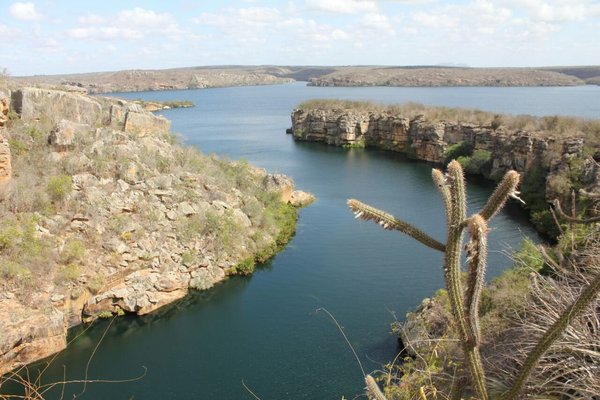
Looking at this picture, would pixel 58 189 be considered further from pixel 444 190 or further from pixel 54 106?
pixel 444 190

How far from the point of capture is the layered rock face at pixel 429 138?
33531 mm

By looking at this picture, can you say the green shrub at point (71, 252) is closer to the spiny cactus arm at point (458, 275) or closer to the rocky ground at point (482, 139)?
the spiny cactus arm at point (458, 275)

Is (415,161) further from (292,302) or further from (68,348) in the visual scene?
(68,348)

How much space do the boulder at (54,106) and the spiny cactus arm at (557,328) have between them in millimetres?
25573

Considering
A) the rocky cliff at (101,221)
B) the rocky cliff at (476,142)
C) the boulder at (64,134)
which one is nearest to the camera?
the rocky cliff at (101,221)

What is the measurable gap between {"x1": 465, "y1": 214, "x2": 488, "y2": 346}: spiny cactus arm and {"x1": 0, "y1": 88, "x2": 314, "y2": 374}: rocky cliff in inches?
592

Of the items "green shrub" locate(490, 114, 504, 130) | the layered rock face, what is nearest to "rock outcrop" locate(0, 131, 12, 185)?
the layered rock face

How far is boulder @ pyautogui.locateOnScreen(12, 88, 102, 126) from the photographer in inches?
945

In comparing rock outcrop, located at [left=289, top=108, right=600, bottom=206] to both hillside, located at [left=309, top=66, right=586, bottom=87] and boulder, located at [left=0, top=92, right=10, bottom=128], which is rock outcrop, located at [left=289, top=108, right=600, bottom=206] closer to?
boulder, located at [left=0, top=92, right=10, bottom=128]

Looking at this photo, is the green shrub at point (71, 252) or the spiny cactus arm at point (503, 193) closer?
the spiny cactus arm at point (503, 193)

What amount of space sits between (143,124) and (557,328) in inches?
1104

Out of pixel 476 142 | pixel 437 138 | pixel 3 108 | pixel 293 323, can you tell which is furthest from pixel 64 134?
pixel 437 138

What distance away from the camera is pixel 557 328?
2863mm

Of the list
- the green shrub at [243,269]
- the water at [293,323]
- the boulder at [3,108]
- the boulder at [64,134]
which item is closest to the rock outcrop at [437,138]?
the water at [293,323]
